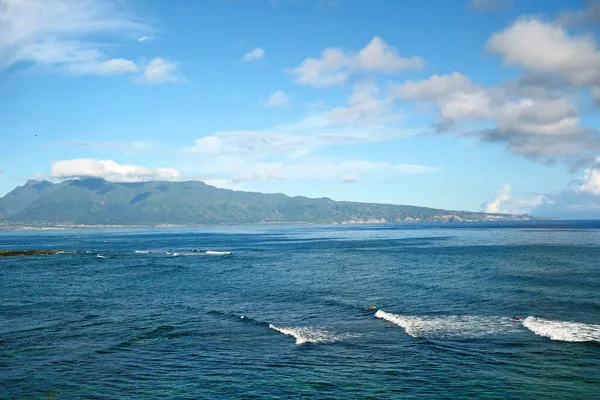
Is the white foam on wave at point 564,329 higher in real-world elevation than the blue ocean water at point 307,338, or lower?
higher

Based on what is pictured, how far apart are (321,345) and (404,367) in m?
8.76

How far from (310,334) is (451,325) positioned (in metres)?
15.1

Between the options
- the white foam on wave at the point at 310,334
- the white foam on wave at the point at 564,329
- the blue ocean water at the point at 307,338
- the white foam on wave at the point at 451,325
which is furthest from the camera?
the white foam on wave at the point at 451,325

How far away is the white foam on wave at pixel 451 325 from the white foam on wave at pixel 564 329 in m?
2.20

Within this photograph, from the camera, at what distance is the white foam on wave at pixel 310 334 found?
143ft

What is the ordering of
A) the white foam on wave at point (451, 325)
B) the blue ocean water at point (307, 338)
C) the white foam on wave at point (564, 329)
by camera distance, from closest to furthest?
1. the blue ocean water at point (307, 338)
2. the white foam on wave at point (564, 329)
3. the white foam on wave at point (451, 325)

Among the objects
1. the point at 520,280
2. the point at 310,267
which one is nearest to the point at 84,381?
the point at 520,280

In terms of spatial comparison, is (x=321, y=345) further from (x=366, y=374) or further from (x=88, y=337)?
(x=88, y=337)

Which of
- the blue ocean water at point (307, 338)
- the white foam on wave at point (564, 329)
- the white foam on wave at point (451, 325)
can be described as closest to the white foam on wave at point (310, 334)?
the blue ocean water at point (307, 338)

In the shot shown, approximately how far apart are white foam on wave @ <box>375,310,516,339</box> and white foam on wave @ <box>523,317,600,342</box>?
2203 millimetres

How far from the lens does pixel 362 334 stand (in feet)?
150

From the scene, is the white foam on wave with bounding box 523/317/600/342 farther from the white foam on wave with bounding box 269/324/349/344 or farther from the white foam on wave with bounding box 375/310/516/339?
the white foam on wave with bounding box 269/324/349/344

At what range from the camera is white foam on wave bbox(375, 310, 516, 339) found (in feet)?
148

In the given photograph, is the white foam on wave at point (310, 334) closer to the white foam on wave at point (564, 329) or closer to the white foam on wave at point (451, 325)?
the white foam on wave at point (451, 325)
